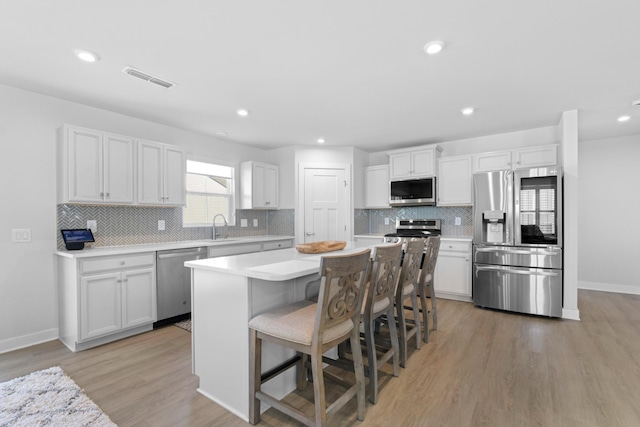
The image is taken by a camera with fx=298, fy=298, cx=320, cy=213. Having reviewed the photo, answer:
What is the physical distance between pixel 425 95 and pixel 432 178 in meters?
1.96

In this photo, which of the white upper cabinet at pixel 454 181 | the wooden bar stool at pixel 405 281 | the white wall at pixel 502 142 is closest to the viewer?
the wooden bar stool at pixel 405 281

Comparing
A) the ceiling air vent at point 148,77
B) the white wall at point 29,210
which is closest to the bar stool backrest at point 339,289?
the ceiling air vent at point 148,77

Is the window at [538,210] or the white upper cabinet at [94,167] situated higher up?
the white upper cabinet at [94,167]

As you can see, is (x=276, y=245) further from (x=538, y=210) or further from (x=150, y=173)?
(x=538, y=210)

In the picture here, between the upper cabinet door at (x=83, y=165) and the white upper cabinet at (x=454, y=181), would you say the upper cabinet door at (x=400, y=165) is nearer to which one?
the white upper cabinet at (x=454, y=181)

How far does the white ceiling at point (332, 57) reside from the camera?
1845mm

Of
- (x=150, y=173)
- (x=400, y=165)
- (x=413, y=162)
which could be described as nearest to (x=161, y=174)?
(x=150, y=173)

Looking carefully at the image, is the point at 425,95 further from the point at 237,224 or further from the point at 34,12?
the point at 237,224

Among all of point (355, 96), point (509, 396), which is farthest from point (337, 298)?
point (355, 96)

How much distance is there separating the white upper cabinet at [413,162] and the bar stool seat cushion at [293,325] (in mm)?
3662

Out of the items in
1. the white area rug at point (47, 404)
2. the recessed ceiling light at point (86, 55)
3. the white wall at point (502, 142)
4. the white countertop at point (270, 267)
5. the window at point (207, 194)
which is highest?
the recessed ceiling light at point (86, 55)

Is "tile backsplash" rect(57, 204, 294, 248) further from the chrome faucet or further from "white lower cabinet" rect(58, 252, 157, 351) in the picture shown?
"white lower cabinet" rect(58, 252, 157, 351)

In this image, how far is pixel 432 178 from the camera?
4.82 m

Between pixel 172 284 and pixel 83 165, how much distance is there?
5.15 ft
